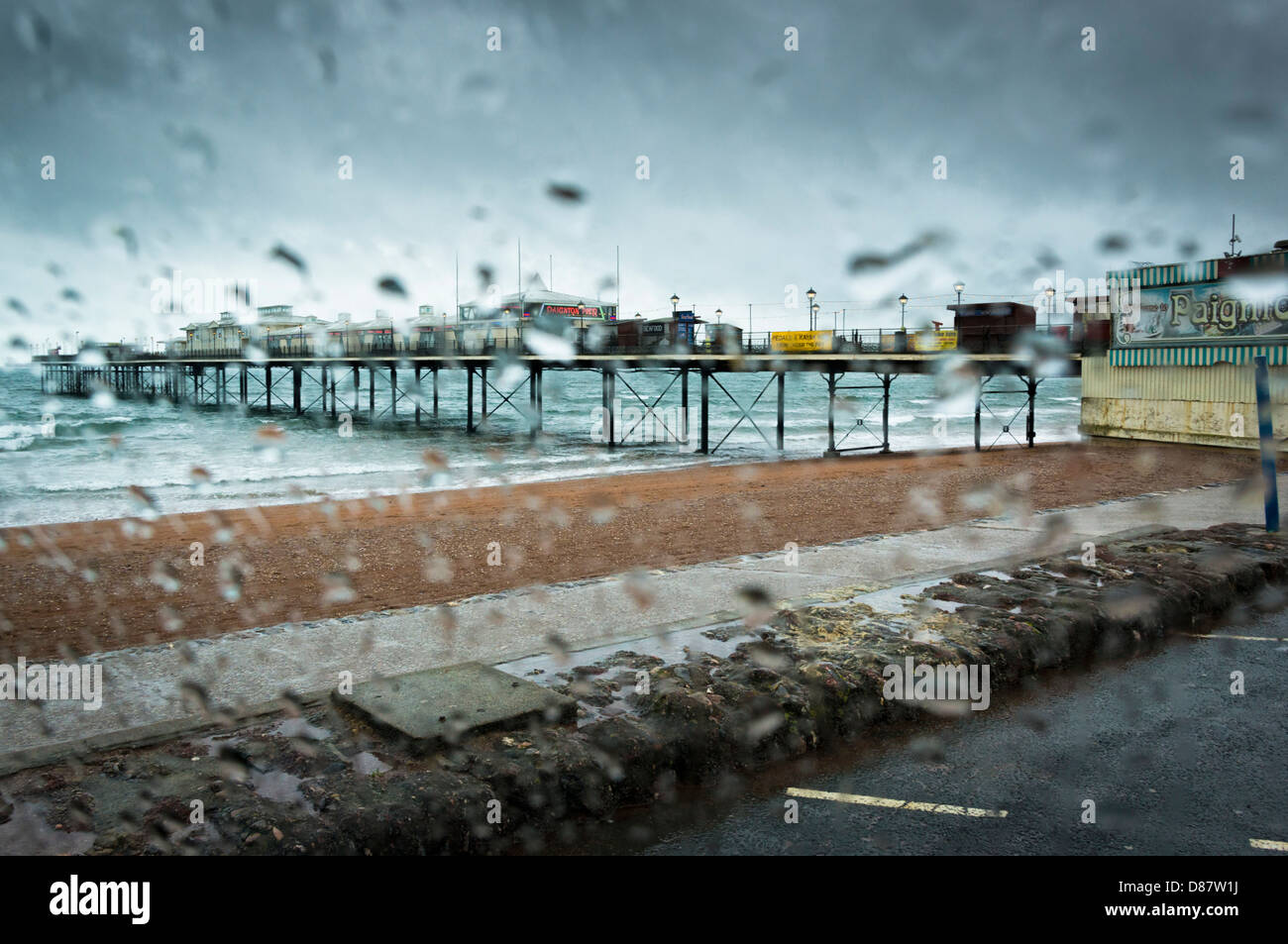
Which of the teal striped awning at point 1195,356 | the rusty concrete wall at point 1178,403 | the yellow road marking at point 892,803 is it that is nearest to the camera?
the yellow road marking at point 892,803

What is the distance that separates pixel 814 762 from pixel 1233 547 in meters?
7.27

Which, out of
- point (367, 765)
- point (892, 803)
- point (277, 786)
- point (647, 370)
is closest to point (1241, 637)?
point (892, 803)

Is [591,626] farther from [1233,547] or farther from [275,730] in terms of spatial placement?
[1233,547]

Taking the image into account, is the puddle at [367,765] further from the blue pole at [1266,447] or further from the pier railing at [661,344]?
the pier railing at [661,344]

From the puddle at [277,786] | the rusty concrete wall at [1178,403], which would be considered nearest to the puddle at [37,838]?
the puddle at [277,786]

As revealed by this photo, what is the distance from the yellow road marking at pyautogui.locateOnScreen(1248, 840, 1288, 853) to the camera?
4.09m

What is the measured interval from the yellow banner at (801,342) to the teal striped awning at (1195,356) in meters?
9.07

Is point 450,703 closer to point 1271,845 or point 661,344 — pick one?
point 1271,845

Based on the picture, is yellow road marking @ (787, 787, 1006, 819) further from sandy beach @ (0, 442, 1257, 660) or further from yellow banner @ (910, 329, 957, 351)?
yellow banner @ (910, 329, 957, 351)

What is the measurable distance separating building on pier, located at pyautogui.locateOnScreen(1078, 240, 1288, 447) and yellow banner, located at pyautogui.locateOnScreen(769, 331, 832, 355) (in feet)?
28.1

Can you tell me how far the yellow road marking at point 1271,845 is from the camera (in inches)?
161
